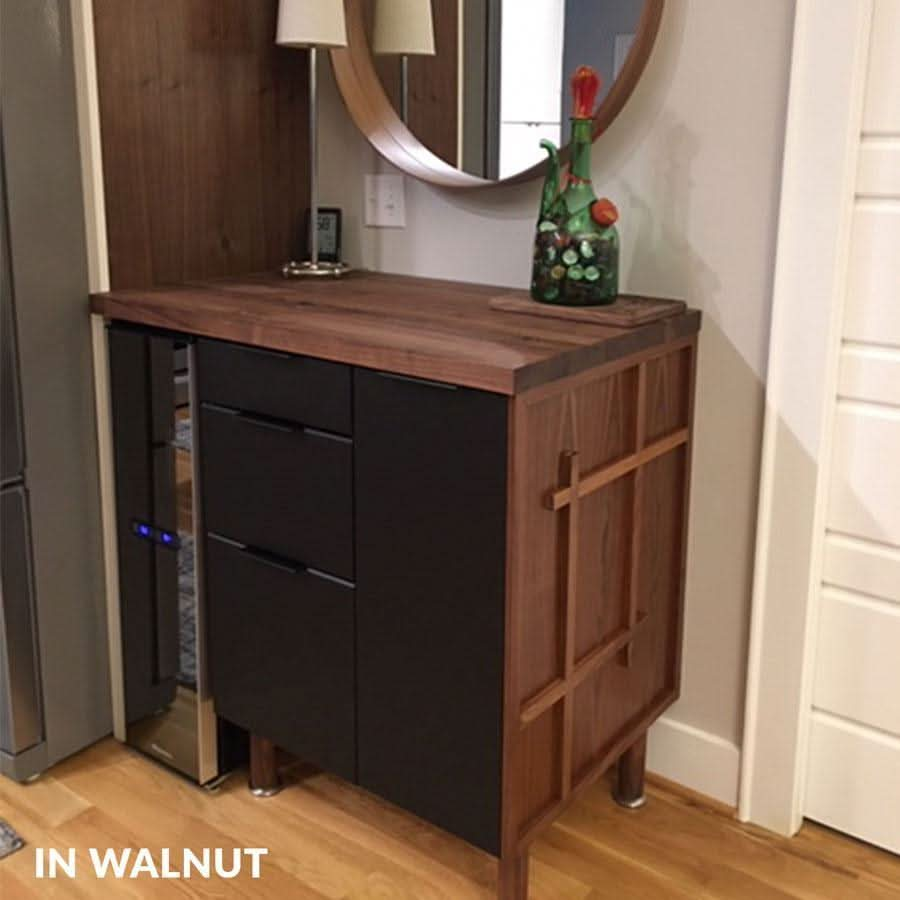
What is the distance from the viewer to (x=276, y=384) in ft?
5.63

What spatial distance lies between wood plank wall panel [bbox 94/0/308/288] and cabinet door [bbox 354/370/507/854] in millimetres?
677

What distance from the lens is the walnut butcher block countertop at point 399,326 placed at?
148 cm

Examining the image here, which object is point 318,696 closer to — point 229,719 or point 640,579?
point 229,719

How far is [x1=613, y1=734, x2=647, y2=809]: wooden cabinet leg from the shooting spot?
1.99m

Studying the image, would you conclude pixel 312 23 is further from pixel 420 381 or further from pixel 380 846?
pixel 380 846

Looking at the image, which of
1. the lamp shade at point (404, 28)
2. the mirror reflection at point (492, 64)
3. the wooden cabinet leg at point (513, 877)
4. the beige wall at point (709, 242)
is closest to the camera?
the wooden cabinet leg at point (513, 877)

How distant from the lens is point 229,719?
198 centimetres

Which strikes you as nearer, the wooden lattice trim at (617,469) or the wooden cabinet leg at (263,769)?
the wooden lattice trim at (617,469)

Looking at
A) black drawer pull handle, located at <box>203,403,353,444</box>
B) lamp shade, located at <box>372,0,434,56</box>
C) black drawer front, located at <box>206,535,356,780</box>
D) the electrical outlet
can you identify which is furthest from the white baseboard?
lamp shade, located at <box>372,0,434,56</box>

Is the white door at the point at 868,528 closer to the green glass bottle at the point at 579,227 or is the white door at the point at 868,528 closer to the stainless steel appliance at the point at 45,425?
the green glass bottle at the point at 579,227

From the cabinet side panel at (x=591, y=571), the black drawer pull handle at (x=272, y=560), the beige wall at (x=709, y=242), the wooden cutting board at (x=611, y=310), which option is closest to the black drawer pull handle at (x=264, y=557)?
the black drawer pull handle at (x=272, y=560)

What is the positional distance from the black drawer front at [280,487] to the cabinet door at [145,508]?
13 cm

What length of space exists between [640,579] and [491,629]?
406mm

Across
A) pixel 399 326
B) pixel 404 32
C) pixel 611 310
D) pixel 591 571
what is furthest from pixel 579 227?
pixel 404 32
